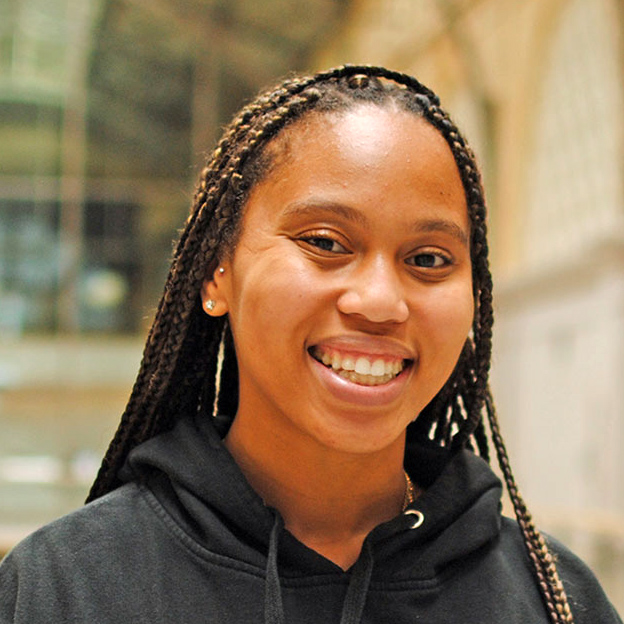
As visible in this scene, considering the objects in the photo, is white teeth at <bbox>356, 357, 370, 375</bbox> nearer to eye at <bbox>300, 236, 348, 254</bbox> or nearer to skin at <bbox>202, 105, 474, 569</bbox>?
skin at <bbox>202, 105, 474, 569</bbox>

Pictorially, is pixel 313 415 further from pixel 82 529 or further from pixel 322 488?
pixel 82 529

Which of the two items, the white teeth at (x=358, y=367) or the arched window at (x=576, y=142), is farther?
the arched window at (x=576, y=142)

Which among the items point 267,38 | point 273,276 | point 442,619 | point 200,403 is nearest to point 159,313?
point 200,403

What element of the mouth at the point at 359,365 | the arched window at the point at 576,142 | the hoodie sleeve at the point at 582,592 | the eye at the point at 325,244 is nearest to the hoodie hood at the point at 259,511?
the hoodie sleeve at the point at 582,592

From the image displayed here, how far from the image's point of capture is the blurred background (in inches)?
268

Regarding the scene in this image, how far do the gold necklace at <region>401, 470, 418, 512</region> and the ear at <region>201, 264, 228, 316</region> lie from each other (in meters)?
0.44

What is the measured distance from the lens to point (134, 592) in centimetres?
144

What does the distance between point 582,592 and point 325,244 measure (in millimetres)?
779

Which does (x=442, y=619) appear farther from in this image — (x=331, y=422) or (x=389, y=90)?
(x=389, y=90)

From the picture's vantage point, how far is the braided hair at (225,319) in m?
1.58

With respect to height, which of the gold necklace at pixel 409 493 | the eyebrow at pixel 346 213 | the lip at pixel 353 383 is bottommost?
the gold necklace at pixel 409 493

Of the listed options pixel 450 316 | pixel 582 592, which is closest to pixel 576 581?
pixel 582 592

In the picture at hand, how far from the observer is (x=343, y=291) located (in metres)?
1.44

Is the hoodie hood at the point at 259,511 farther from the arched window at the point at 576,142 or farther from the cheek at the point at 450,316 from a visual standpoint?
the arched window at the point at 576,142
